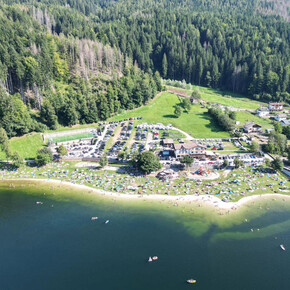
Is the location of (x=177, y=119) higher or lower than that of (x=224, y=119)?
lower

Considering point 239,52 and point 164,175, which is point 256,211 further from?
point 239,52

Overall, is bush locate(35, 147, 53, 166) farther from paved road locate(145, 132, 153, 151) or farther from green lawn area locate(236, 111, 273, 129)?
green lawn area locate(236, 111, 273, 129)

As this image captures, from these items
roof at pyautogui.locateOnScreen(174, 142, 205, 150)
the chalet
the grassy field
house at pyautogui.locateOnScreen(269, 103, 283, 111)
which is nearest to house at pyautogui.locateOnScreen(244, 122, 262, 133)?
roof at pyautogui.locateOnScreen(174, 142, 205, 150)

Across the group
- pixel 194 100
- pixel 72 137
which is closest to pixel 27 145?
pixel 72 137

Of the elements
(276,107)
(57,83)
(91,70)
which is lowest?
(276,107)

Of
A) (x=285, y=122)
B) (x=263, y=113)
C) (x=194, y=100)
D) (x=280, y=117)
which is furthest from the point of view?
(x=194, y=100)

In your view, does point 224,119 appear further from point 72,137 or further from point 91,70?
point 91,70

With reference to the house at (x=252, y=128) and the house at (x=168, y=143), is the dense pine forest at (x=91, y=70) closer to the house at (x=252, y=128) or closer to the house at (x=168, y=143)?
the house at (x=168, y=143)
